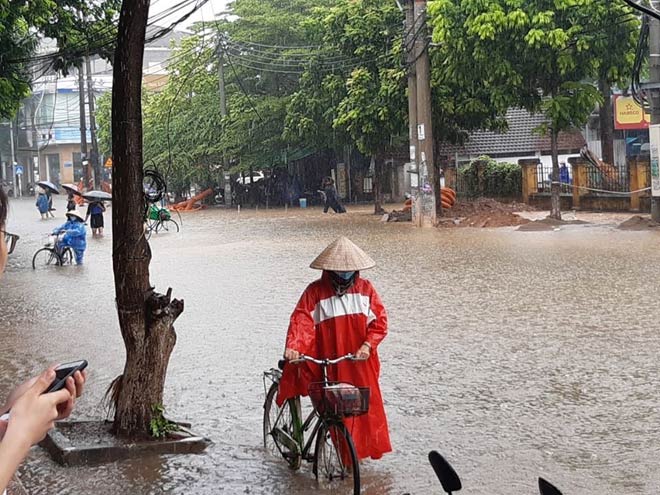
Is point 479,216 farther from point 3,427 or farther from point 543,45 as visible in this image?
point 3,427

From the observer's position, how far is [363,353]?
233 inches

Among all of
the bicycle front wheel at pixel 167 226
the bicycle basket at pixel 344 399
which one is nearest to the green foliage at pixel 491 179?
the bicycle front wheel at pixel 167 226

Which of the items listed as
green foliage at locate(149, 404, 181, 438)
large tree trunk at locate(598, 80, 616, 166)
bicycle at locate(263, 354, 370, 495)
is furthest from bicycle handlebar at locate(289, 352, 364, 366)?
large tree trunk at locate(598, 80, 616, 166)

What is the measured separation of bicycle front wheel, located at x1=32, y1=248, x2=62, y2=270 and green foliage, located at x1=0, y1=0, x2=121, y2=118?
309cm

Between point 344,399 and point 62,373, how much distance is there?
3592mm

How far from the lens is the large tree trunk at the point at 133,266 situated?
6.86 meters

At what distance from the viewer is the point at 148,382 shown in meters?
6.88

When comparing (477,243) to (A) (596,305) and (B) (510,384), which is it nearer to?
(A) (596,305)

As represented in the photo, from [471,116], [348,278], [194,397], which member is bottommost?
[194,397]

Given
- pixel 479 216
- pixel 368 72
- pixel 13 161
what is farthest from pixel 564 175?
pixel 13 161

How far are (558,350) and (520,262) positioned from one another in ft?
25.9

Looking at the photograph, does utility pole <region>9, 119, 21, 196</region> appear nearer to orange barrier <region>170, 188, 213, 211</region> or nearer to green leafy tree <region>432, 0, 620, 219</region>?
orange barrier <region>170, 188, 213, 211</region>

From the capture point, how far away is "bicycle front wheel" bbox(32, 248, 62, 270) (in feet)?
68.0

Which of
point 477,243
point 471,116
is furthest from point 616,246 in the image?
point 471,116
